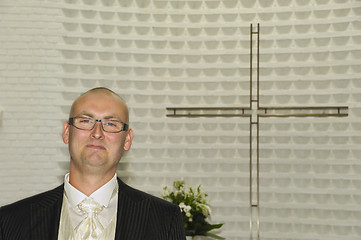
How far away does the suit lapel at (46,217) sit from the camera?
197 cm

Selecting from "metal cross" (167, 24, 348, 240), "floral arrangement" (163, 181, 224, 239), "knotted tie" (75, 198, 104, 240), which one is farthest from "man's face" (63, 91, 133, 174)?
"metal cross" (167, 24, 348, 240)

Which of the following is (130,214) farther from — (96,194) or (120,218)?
(96,194)

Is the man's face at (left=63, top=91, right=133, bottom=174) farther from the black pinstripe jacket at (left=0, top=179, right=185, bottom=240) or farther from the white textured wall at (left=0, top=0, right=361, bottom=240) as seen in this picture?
the white textured wall at (left=0, top=0, right=361, bottom=240)

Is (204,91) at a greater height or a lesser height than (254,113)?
greater

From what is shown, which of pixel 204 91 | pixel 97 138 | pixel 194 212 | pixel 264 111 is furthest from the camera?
pixel 204 91

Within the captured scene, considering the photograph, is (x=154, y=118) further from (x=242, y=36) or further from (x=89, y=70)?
(x=242, y=36)

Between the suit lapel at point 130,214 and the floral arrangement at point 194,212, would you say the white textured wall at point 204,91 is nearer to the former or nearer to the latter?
the floral arrangement at point 194,212

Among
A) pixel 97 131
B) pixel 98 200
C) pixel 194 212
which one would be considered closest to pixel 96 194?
→ pixel 98 200

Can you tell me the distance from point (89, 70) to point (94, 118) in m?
3.34

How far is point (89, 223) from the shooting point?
6.70ft

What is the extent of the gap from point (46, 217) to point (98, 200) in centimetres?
20

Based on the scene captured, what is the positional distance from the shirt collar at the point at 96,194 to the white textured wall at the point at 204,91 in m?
3.19

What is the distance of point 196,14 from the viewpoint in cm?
542

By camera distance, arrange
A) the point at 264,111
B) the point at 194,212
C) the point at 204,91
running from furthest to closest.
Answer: the point at 204,91 → the point at 264,111 → the point at 194,212
